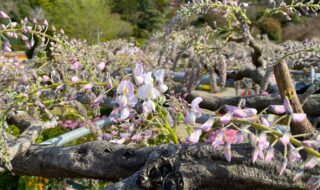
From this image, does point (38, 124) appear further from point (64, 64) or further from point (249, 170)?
point (249, 170)

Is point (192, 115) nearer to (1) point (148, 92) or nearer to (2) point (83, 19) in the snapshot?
(1) point (148, 92)

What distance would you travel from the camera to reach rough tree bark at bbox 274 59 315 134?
142 cm

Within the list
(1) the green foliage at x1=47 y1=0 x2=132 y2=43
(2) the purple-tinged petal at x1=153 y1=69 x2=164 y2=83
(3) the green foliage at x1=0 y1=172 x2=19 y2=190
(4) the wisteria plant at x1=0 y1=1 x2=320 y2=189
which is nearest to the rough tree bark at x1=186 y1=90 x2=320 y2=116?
(4) the wisteria plant at x1=0 y1=1 x2=320 y2=189

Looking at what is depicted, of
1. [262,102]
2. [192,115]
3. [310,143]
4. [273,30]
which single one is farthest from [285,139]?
[273,30]

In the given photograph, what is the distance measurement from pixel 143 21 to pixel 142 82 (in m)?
37.1

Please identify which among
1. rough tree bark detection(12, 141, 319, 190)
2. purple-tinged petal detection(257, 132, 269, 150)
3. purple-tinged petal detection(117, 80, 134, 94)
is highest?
purple-tinged petal detection(117, 80, 134, 94)

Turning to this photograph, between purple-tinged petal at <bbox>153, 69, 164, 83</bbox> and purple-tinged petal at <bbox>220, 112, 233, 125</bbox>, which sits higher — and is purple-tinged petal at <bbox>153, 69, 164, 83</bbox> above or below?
above

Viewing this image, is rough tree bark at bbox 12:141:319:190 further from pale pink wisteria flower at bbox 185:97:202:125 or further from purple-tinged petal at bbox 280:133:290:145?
purple-tinged petal at bbox 280:133:290:145

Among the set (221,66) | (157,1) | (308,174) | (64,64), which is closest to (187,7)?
(221,66)

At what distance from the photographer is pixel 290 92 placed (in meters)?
1.53

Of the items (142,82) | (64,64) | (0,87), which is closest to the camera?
(142,82)

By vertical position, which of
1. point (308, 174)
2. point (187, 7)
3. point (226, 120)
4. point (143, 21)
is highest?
point (187, 7)

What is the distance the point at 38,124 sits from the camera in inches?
84.4

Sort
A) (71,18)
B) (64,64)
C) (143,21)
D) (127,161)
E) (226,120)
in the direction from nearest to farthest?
(226,120)
(127,161)
(64,64)
(71,18)
(143,21)
